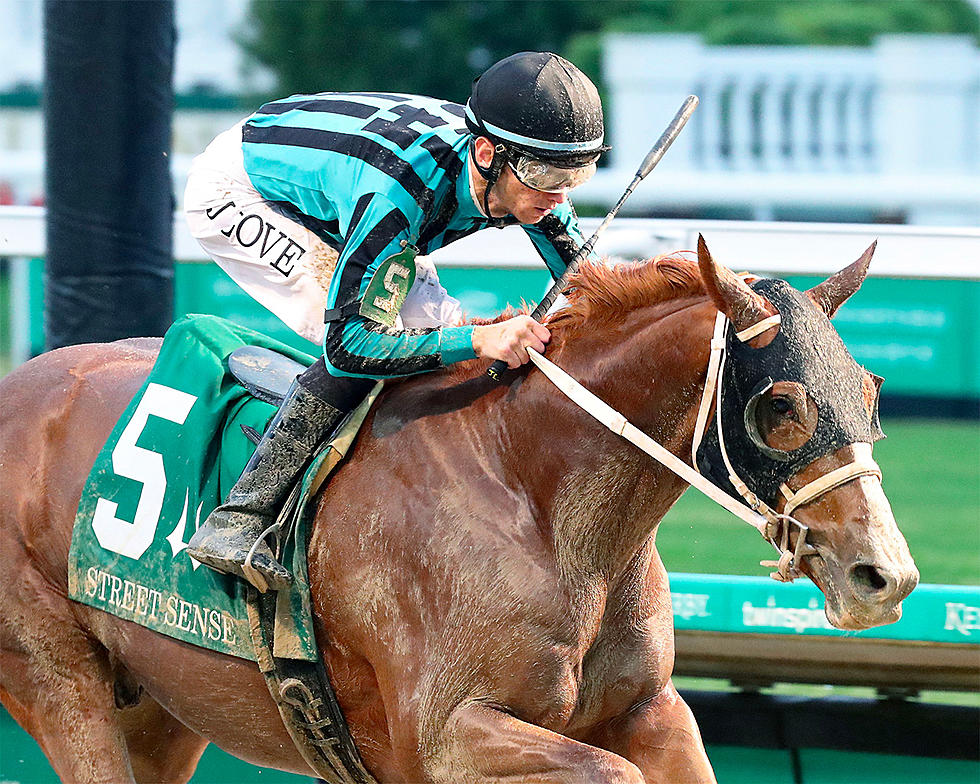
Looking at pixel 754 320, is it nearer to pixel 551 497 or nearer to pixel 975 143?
pixel 551 497

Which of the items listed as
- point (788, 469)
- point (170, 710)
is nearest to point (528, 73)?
point (788, 469)

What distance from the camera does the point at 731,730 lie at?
4.74 m

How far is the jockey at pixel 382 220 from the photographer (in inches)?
114

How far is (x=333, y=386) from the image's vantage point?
9.95ft

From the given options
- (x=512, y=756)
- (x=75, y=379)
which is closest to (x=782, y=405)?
(x=512, y=756)

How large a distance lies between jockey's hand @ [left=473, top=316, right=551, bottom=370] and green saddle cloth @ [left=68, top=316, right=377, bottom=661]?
60 centimetres

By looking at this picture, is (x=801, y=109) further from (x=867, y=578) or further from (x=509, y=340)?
(x=867, y=578)

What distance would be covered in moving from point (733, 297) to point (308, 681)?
1154mm

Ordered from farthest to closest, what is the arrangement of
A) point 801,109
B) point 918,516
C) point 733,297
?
point 801,109
point 918,516
point 733,297

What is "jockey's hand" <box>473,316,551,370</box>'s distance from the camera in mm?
2863

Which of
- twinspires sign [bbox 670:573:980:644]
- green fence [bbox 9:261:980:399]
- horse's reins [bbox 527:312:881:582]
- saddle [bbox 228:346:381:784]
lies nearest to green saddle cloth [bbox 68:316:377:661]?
saddle [bbox 228:346:381:784]

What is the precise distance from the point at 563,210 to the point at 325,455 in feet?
2.43

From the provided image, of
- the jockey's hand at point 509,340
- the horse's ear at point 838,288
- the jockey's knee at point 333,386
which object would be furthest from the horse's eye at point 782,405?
the jockey's knee at point 333,386

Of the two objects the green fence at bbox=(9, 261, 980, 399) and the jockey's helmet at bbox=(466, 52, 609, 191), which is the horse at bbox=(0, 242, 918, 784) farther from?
the green fence at bbox=(9, 261, 980, 399)
